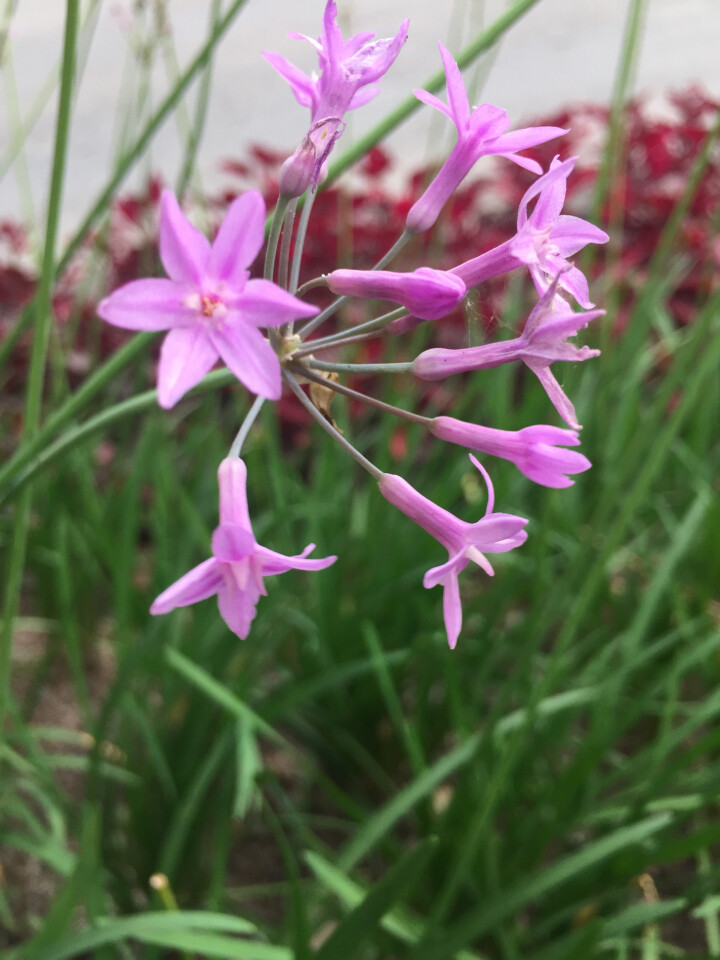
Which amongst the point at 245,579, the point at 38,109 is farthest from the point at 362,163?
the point at 245,579

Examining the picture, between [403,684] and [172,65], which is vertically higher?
[172,65]

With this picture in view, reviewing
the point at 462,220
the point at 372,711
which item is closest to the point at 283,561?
the point at 372,711

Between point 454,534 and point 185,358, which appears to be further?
point 454,534

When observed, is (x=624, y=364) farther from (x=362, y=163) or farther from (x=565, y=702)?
(x=362, y=163)

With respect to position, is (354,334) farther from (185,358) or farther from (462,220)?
(462,220)

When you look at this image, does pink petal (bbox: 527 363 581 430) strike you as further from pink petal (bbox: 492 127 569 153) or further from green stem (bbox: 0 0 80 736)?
green stem (bbox: 0 0 80 736)

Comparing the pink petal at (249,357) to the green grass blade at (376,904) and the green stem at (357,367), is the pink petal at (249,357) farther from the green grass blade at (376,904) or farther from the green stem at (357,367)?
the green grass blade at (376,904)
